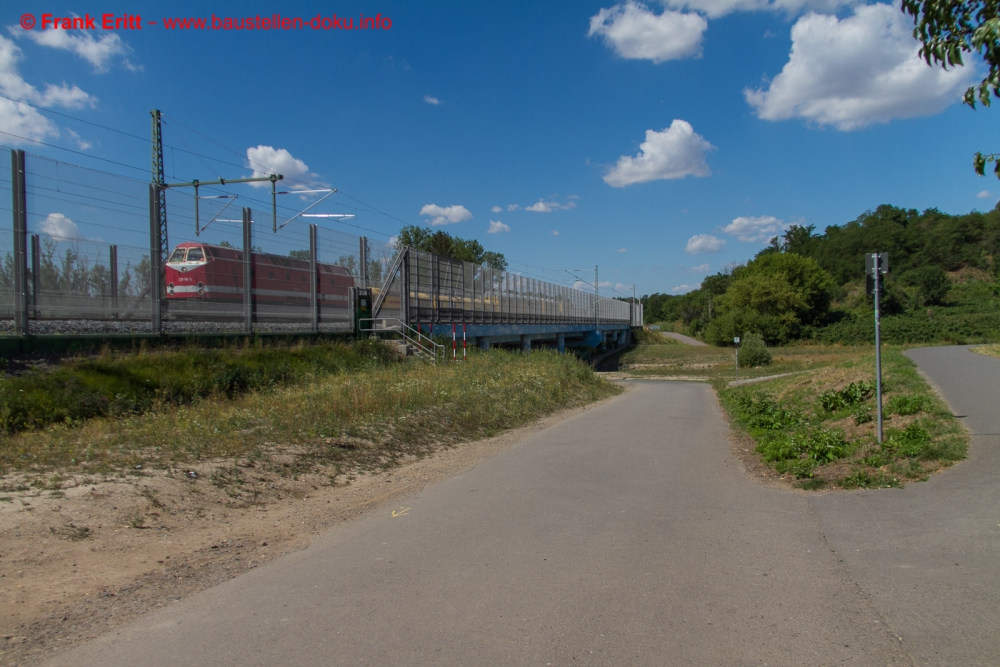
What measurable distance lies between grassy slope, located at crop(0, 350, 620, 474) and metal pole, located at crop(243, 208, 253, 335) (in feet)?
10.8

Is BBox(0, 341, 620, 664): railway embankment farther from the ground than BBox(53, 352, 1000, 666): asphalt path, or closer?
farther from the ground

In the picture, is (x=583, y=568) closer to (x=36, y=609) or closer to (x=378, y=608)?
(x=378, y=608)

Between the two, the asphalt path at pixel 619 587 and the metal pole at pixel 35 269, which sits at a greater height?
the metal pole at pixel 35 269

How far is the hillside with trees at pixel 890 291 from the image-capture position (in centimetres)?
7894

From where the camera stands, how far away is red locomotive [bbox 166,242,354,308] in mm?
16906

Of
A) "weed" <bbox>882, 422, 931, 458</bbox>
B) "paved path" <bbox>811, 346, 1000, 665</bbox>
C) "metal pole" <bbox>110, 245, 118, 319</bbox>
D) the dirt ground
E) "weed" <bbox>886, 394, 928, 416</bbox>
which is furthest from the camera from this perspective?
"metal pole" <bbox>110, 245, 118, 319</bbox>

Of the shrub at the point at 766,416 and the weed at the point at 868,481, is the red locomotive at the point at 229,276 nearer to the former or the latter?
the shrub at the point at 766,416

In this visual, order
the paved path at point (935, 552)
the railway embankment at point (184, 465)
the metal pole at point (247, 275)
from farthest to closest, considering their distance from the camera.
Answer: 1. the metal pole at point (247, 275)
2. the railway embankment at point (184, 465)
3. the paved path at point (935, 552)

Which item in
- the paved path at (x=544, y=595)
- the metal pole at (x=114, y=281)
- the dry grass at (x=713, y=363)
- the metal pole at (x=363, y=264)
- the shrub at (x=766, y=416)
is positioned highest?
the metal pole at (x=363, y=264)

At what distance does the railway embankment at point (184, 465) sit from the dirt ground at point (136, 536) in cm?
2

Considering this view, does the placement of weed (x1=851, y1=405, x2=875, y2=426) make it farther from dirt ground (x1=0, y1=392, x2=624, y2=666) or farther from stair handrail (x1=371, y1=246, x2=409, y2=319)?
stair handrail (x1=371, y1=246, x2=409, y2=319)

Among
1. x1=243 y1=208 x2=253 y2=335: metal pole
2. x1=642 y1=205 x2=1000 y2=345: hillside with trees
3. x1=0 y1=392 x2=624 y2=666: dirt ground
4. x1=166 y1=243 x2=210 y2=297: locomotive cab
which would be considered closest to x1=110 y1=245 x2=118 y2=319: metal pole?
x1=166 y1=243 x2=210 y2=297: locomotive cab

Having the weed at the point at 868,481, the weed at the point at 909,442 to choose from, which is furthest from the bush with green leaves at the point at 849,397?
the weed at the point at 868,481

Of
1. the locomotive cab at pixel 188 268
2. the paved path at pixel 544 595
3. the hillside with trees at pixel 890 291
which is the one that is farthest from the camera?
the hillside with trees at pixel 890 291
